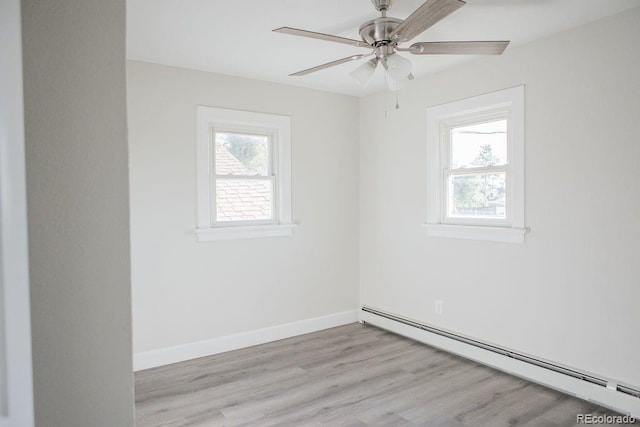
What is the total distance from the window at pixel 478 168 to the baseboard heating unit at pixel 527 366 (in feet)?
2.96

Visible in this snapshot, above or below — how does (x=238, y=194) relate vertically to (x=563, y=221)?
above

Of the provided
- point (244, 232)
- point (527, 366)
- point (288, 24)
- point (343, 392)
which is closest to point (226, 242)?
point (244, 232)

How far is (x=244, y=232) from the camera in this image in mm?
3951

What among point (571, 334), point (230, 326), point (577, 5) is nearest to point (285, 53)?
point (577, 5)

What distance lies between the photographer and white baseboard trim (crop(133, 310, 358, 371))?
11.4 feet

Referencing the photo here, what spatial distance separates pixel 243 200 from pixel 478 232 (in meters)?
2.15

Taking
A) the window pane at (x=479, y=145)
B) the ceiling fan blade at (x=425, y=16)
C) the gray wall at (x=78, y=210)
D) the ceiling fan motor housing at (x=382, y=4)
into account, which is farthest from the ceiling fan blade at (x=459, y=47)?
the gray wall at (x=78, y=210)

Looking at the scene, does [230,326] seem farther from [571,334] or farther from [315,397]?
Result: [571,334]

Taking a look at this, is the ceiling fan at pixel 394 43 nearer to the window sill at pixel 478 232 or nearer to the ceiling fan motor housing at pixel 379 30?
the ceiling fan motor housing at pixel 379 30

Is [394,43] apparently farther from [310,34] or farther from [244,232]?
[244,232]

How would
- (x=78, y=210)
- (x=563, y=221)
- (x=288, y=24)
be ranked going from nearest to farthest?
(x=78, y=210)
(x=288, y=24)
(x=563, y=221)

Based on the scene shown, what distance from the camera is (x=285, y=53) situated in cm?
328

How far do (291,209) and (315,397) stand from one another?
74.9 inches
